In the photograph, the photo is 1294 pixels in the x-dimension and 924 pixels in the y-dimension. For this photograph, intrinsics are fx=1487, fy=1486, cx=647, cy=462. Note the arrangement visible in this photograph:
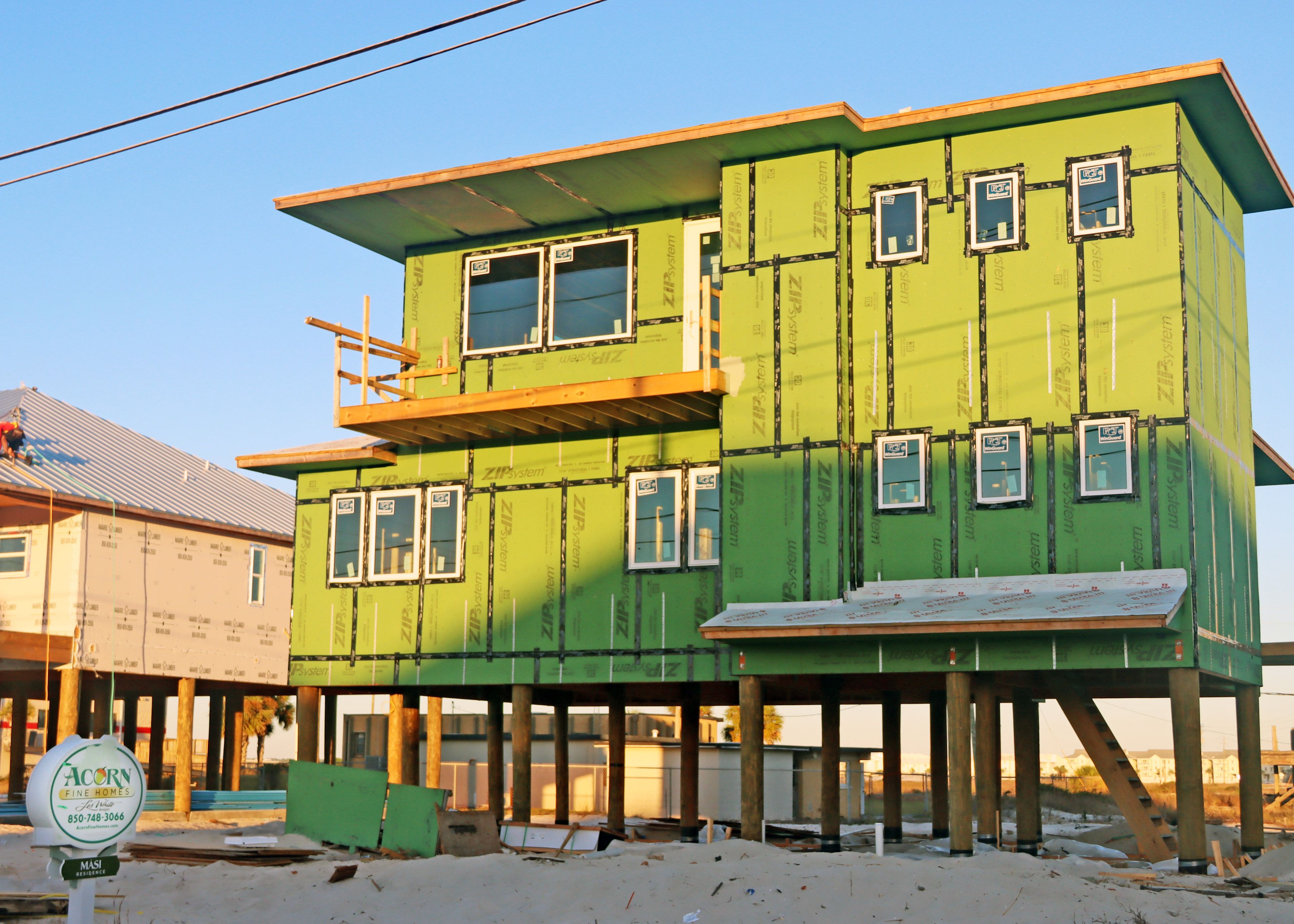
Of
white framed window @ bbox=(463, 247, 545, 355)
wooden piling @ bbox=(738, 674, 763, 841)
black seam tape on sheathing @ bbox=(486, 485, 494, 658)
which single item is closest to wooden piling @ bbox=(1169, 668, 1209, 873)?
wooden piling @ bbox=(738, 674, 763, 841)

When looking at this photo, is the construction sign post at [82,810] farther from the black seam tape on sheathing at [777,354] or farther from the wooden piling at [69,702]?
the wooden piling at [69,702]

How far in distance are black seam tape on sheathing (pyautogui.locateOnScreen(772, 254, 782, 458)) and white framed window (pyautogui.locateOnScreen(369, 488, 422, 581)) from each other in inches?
309

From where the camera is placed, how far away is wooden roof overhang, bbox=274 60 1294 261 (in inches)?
938

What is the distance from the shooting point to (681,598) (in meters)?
26.2

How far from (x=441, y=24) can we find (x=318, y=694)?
1782 centimetres

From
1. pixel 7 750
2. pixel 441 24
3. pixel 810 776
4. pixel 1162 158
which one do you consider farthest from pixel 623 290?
pixel 7 750

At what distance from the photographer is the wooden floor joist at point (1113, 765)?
24.9 metres

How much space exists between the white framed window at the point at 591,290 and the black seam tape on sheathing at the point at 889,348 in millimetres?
5067

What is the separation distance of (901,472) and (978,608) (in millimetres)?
3235

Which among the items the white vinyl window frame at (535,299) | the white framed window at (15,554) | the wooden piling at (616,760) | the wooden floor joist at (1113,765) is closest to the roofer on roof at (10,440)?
the white framed window at (15,554)

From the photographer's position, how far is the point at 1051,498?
2359 centimetres

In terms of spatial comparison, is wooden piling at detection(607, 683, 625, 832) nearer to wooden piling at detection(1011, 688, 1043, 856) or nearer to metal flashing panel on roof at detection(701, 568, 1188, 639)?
metal flashing panel on roof at detection(701, 568, 1188, 639)

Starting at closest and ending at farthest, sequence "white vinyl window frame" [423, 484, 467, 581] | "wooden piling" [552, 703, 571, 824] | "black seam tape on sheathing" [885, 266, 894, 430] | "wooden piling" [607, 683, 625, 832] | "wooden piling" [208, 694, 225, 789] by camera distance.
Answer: "black seam tape on sheathing" [885, 266, 894, 430]
"white vinyl window frame" [423, 484, 467, 581]
"wooden piling" [607, 683, 625, 832]
"wooden piling" [552, 703, 571, 824]
"wooden piling" [208, 694, 225, 789]

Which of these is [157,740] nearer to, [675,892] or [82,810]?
[675,892]
